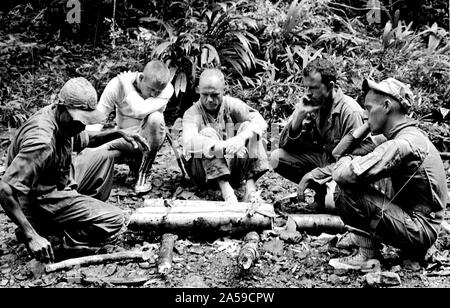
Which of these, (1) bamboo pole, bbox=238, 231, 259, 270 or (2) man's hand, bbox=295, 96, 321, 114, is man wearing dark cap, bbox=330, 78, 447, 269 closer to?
(1) bamboo pole, bbox=238, 231, 259, 270

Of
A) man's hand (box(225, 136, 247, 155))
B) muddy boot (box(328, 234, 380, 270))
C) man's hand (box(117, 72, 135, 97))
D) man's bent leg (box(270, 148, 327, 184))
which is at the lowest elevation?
muddy boot (box(328, 234, 380, 270))

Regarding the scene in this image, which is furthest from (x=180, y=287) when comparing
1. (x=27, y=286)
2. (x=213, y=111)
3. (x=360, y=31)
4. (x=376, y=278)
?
(x=360, y=31)

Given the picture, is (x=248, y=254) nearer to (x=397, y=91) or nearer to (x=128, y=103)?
(x=397, y=91)

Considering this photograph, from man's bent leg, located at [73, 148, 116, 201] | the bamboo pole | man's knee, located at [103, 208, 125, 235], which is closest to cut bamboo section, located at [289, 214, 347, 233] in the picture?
the bamboo pole

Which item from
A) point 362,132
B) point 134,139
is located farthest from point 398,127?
point 134,139

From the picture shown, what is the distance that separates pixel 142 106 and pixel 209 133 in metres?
0.90

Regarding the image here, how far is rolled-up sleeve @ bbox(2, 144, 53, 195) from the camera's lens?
157 inches

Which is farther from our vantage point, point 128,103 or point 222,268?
point 128,103

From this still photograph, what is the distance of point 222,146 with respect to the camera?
5473 millimetres

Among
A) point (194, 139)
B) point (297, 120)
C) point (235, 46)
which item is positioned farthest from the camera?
point (235, 46)

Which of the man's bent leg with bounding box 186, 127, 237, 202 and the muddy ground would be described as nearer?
the muddy ground

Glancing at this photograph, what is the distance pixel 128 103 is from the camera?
604cm

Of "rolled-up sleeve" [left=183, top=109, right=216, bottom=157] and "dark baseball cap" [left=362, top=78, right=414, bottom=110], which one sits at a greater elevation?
"dark baseball cap" [left=362, top=78, right=414, bottom=110]

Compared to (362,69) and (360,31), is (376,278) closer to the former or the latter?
(362,69)
